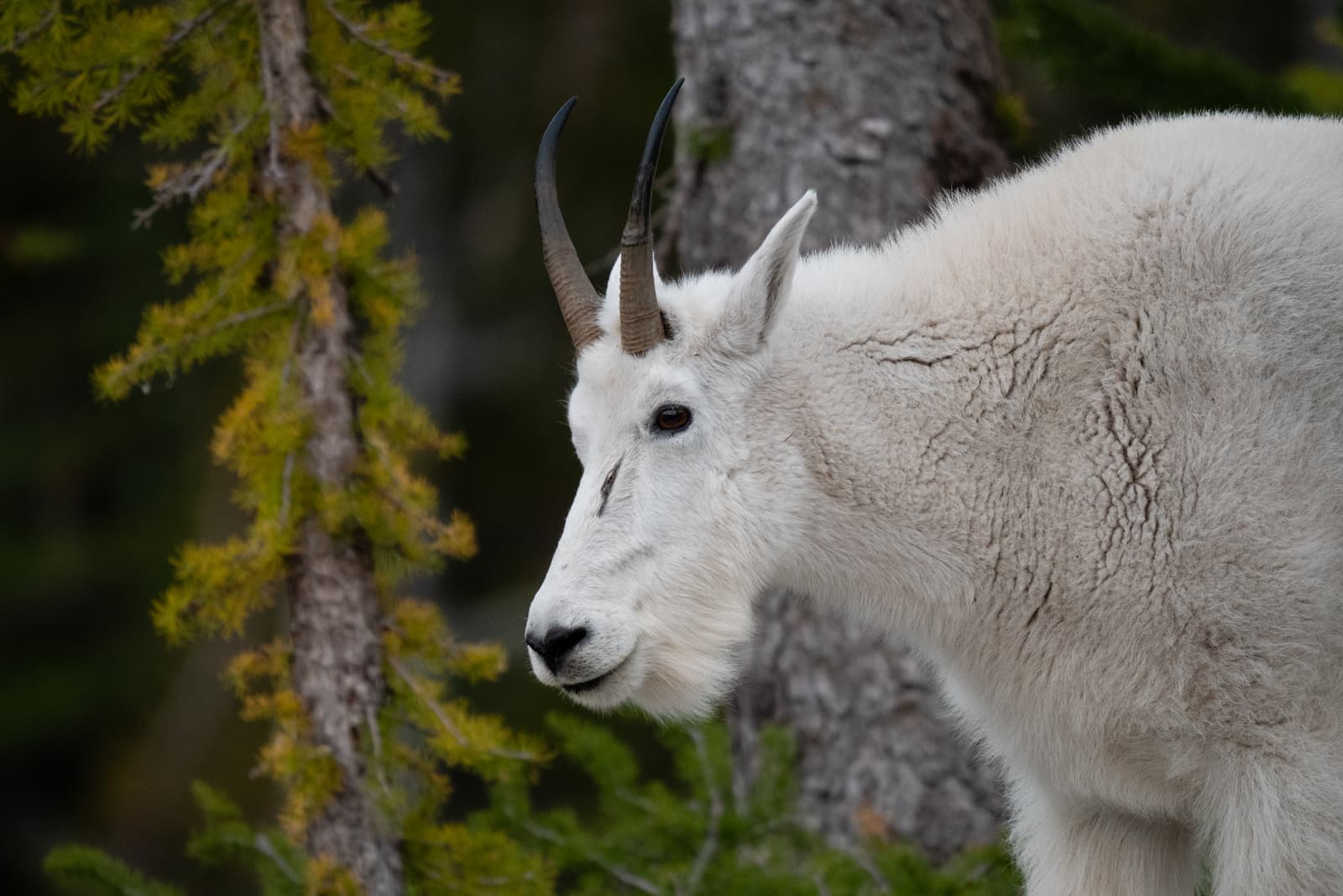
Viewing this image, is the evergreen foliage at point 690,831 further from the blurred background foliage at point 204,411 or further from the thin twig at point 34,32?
the blurred background foliage at point 204,411

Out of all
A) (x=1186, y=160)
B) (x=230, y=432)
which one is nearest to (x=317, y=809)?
(x=230, y=432)

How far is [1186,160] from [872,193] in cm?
197

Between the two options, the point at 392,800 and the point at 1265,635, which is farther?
the point at 392,800

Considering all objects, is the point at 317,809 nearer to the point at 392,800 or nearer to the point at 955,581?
the point at 392,800

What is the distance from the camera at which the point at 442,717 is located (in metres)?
4.17

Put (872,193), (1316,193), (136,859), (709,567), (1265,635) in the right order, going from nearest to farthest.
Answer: (1265,635)
(1316,193)
(709,567)
(872,193)
(136,859)

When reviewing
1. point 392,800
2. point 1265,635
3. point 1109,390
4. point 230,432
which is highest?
point 230,432

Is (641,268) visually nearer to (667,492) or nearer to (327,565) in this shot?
(667,492)

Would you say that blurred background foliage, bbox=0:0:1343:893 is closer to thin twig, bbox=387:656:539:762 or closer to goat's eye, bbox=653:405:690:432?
thin twig, bbox=387:656:539:762

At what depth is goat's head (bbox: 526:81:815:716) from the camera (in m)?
3.95

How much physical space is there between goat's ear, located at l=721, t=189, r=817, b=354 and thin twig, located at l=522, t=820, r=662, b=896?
73.1 inches

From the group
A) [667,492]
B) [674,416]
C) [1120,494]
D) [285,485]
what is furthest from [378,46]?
[1120,494]

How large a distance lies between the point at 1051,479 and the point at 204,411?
12351 millimetres

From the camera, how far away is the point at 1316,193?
377 centimetres
